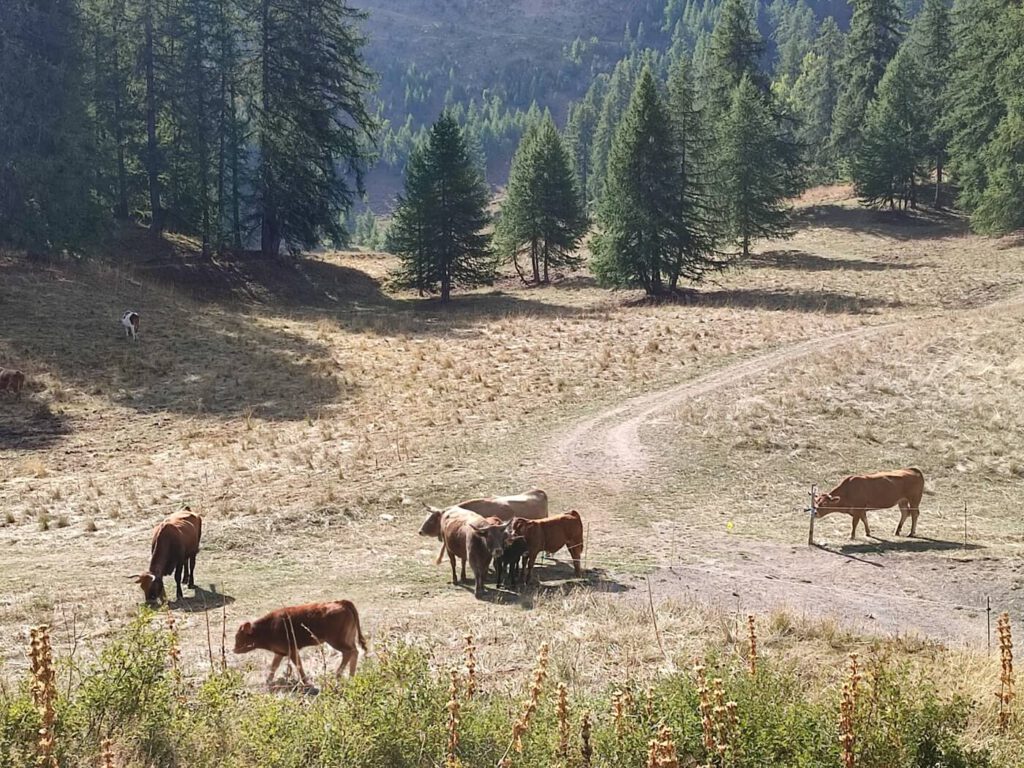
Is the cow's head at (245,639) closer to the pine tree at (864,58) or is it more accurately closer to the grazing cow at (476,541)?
the grazing cow at (476,541)

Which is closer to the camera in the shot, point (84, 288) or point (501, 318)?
point (84, 288)

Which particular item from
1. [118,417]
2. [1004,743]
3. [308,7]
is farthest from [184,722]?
[308,7]

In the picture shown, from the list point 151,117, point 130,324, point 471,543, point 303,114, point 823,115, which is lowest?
point 471,543

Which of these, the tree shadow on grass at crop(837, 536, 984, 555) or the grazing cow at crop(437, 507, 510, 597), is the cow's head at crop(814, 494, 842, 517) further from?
the grazing cow at crop(437, 507, 510, 597)

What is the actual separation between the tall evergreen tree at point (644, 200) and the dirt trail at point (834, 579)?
2842 centimetres

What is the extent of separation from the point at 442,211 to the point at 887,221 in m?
37.4

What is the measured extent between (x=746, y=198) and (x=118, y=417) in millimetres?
42648

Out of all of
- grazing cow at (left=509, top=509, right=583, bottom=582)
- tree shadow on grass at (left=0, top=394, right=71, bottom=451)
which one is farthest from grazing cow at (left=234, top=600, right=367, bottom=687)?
tree shadow on grass at (left=0, top=394, right=71, bottom=451)

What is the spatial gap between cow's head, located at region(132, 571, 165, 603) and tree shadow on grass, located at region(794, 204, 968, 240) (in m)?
58.5

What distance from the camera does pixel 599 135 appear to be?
372 ft

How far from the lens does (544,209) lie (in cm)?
5594

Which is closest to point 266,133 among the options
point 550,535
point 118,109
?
point 118,109

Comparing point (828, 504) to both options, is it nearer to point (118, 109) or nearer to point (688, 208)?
point (688, 208)

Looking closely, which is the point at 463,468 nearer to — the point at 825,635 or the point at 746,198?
the point at 825,635
